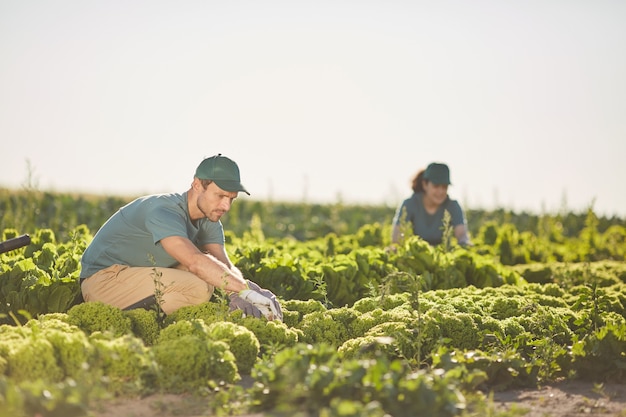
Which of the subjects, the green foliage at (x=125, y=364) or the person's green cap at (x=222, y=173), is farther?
the person's green cap at (x=222, y=173)

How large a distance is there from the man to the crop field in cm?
22

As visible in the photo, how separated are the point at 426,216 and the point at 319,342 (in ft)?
14.7

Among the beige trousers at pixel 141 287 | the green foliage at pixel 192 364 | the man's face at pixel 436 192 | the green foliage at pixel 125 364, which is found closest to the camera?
the green foliage at pixel 125 364

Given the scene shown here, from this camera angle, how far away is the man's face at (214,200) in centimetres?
559

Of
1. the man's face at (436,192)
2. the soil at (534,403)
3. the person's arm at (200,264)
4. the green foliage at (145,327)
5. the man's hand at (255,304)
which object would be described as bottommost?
the soil at (534,403)

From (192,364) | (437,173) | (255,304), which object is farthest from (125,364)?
(437,173)

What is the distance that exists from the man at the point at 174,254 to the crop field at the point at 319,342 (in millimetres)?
220

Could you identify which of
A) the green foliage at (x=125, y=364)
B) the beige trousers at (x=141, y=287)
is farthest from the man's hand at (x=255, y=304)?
the green foliage at (x=125, y=364)

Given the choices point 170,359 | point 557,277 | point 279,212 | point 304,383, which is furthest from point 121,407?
point 279,212

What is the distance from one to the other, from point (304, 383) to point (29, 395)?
3.95 ft

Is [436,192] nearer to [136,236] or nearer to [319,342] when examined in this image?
[319,342]

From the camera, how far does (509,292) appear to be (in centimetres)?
713

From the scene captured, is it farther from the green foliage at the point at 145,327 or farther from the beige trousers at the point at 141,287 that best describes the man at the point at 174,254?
the green foliage at the point at 145,327

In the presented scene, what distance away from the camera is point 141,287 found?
19.0 ft
